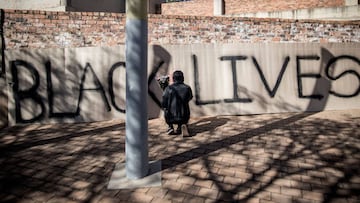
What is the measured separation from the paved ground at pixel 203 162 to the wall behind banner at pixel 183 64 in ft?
2.44

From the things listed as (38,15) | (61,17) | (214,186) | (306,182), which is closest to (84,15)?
(61,17)

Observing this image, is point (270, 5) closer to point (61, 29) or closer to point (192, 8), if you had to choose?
point (192, 8)

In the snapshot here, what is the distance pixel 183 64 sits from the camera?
690cm

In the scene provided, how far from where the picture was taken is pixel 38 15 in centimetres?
668

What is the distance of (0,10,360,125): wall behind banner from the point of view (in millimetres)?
6496

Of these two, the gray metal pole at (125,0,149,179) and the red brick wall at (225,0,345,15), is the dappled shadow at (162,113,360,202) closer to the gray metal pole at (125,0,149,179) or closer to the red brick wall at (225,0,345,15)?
the gray metal pole at (125,0,149,179)

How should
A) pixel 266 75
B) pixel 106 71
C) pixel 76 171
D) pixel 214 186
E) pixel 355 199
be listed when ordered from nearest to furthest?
pixel 355 199 → pixel 214 186 → pixel 76 171 → pixel 106 71 → pixel 266 75

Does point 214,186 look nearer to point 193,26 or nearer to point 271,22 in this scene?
point 193,26

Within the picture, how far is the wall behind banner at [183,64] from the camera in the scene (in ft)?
21.3

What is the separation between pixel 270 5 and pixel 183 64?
892 centimetres

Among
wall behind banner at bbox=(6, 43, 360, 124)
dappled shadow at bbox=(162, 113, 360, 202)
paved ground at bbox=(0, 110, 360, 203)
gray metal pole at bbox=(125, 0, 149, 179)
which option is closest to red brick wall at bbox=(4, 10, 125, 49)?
wall behind banner at bbox=(6, 43, 360, 124)

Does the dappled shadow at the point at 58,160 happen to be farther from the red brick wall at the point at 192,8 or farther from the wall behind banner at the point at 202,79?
the red brick wall at the point at 192,8

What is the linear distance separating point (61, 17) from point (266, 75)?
5708mm

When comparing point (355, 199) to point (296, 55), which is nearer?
point (355, 199)
